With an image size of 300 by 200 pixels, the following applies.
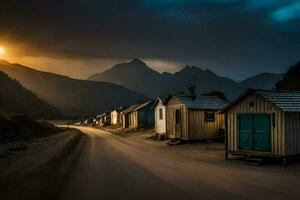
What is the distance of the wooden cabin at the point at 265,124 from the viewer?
20016 mm

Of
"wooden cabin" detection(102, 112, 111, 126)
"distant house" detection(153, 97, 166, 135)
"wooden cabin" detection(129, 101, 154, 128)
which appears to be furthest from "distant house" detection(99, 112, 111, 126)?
"distant house" detection(153, 97, 166, 135)

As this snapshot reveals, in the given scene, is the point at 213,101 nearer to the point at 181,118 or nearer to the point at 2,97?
the point at 181,118

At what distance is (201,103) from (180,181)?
72.0ft

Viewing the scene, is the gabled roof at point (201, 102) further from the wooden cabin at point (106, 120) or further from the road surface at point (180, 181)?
the wooden cabin at point (106, 120)

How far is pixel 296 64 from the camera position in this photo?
65.2 m

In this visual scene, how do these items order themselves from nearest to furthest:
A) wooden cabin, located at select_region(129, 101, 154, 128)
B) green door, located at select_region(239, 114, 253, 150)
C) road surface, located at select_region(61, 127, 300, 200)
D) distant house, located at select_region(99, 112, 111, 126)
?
1. road surface, located at select_region(61, 127, 300, 200)
2. green door, located at select_region(239, 114, 253, 150)
3. wooden cabin, located at select_region(129, 101, 154, 128)
4. distant house, located at select_region(99, 112, 111, 126)

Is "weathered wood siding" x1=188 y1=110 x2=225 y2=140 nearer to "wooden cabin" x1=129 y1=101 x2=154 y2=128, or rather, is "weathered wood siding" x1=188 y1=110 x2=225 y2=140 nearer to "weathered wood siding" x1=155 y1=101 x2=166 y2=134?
"weathered wood siding" x1=155 y1=101 x2=166 y2=134

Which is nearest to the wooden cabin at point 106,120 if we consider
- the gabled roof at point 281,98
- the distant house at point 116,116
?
the distant house at point 116,116

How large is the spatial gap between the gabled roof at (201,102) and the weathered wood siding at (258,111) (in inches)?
466

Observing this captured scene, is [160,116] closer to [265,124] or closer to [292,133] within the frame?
[265,124]

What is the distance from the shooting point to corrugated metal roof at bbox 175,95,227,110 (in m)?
35.7

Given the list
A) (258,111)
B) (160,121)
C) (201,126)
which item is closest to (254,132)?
(258,111)

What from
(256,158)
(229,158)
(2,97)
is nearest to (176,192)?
(256,158)

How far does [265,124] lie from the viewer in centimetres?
2092
